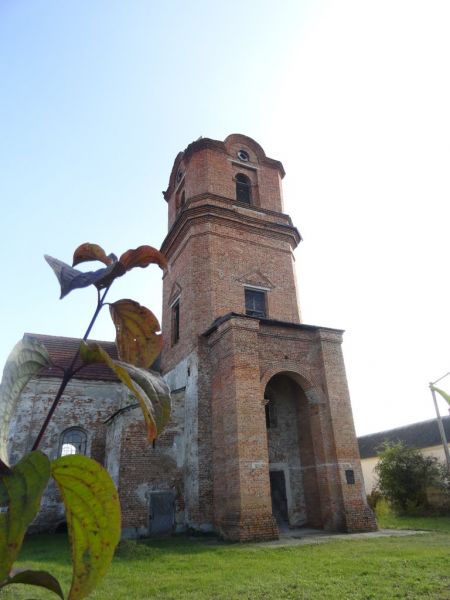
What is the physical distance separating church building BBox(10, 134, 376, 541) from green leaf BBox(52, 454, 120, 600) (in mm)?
11955

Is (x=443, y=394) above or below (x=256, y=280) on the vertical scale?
below

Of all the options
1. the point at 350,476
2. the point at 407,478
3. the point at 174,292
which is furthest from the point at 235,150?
the point at 407,478

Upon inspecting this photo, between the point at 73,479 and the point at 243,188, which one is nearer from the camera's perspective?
the point at 73,479

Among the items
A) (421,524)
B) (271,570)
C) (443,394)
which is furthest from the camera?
(421,524)

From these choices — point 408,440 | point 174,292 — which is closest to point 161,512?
point 174,292

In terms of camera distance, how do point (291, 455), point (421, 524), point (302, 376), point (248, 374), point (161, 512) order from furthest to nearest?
point (421, 524)
point (291, 455)
point (302, 376)
point (161, 512)
point (248, 374)

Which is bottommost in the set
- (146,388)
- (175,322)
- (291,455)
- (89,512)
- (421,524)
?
(421,524)

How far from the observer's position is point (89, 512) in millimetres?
778

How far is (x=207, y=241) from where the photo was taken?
55.8 ft

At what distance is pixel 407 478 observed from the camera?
20.3 metres

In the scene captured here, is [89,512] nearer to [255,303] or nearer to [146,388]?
[146,388]

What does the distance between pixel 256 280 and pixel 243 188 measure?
16.9 ft

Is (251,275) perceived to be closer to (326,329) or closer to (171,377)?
(326,329)

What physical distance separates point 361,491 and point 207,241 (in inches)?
407
